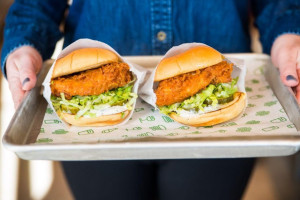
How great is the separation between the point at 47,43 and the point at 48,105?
31 cm

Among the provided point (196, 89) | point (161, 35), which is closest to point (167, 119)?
point (196, 89)

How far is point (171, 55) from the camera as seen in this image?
1.35 meters

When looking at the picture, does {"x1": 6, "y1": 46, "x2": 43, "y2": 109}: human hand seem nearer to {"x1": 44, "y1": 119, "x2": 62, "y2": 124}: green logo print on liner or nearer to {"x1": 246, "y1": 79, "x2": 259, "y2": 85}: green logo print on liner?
{"x1": 44, "y1": 119, "x2": 62, "y2": 124}: green logo print on liner

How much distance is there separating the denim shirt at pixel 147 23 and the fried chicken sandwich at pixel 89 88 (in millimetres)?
187

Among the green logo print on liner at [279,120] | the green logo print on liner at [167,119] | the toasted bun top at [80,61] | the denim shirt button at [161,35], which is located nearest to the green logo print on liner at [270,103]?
the green logo print on liner at [279,120]

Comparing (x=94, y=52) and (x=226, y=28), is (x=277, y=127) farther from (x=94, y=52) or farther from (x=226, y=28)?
(x=94, y=52)

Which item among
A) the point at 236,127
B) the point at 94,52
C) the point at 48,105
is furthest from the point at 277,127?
the point at 48,105

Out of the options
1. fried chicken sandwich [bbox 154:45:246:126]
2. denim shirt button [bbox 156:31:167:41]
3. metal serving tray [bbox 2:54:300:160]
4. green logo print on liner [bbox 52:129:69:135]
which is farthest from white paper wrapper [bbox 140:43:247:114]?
green logo print on liner [bbox 52:129:69:135]

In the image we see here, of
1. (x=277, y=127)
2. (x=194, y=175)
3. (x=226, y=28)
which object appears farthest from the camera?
(x=226, y=28)

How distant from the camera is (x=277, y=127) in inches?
48.9

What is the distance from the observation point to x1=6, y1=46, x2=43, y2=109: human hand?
4.22 feet

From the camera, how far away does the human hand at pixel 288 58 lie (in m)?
1.28

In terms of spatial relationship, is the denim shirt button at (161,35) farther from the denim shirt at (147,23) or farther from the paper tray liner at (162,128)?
the paper tray liner at (162,128)

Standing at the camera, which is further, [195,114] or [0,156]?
[0,156]
